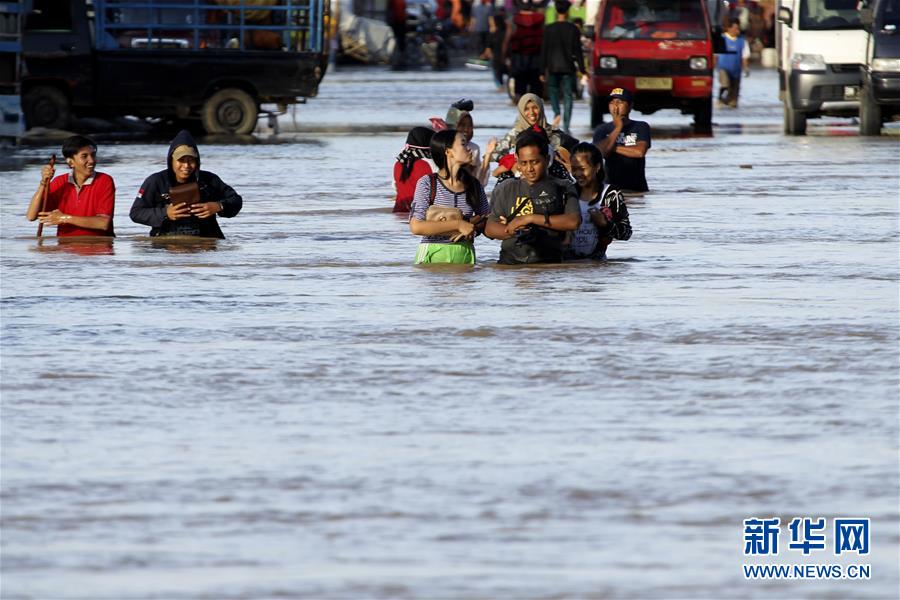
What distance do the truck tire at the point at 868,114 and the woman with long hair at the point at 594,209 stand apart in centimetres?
1474

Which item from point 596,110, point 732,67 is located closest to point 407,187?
point 596,110

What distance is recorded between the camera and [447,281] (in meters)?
12.5

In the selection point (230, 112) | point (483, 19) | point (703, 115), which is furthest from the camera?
point (483, 19)

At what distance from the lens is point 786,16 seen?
95.9 ft

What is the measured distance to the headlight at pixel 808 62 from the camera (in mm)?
28328

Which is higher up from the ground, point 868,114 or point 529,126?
point 529,126

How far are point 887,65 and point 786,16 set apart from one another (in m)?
2.68

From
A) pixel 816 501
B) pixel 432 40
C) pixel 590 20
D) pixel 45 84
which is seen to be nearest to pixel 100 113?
pixel 45 84

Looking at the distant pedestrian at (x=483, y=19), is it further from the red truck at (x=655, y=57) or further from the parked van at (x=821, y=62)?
the parked van at (x=821, y=62)

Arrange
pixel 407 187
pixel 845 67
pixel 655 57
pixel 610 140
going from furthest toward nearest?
pixel 655 57 < pixel 845 67 < pixel 610 140 < pixel 407 187

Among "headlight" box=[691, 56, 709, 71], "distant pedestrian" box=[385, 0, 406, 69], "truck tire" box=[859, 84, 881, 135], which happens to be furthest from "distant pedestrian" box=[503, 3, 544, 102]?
"distant pedestrian" box=[385, 0, 406, 69]

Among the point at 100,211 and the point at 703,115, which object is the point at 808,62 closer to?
the point at 703,115

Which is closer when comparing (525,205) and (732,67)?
(525,205)

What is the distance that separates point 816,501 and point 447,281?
592cm
